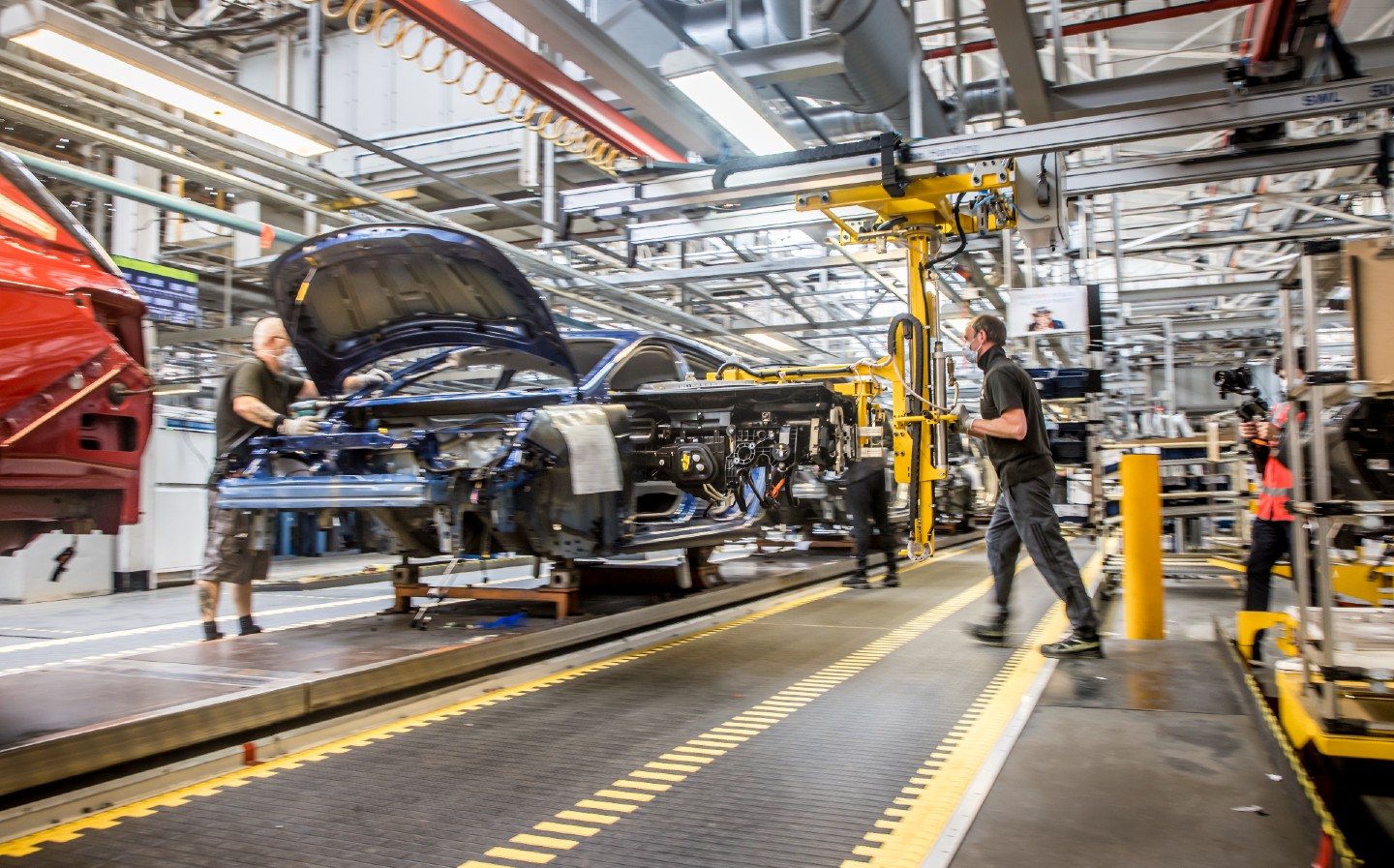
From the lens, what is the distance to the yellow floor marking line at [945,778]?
8.05 feet

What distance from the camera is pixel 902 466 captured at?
8.23m

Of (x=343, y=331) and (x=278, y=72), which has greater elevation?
(x=278, y=72)

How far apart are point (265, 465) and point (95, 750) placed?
2.05 metres

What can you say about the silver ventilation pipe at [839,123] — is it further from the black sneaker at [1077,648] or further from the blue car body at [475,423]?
the black sneaker at [1077,648]

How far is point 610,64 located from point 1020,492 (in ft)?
10.8

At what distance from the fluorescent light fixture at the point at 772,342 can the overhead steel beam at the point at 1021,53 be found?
929 centimetres

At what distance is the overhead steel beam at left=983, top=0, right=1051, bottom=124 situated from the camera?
5.20 m

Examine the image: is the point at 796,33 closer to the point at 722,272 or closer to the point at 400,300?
the point at 400,300

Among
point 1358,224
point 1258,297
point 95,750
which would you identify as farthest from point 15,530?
point 1258,297

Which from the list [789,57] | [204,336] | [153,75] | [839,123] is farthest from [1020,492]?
[204,336]

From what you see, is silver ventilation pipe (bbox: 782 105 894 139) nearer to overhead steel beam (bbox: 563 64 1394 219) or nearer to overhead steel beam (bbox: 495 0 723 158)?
overhead steel beam (bbox: 563 64 1394 219)

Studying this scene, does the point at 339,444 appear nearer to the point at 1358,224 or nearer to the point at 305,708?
the point at 305,708

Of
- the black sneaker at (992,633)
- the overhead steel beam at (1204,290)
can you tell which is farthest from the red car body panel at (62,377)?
the overhead steel beam at (1204,290)

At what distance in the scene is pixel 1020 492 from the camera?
195 inches
